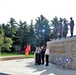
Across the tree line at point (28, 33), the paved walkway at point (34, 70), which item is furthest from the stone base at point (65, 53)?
the tree line at point (28, 33)

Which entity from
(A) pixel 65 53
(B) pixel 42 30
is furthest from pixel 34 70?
(B) pixel 42 30

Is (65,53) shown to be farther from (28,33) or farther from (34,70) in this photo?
(28,33)

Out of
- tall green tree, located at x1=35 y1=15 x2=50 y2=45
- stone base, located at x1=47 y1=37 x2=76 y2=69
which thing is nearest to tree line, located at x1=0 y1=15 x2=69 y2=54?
tall green tree, located at x1=35 y1=15 x2=50 y2=45

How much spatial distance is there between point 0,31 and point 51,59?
49622mm

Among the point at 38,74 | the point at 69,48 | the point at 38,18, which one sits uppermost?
the point at 38,18

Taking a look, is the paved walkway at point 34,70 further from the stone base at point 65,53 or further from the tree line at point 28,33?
the tree line at point 28,33

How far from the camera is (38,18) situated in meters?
80.6

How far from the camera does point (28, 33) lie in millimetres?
76438

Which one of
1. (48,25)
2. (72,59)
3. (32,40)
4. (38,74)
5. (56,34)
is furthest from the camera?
(48,25)

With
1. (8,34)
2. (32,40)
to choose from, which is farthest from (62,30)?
(8,34)

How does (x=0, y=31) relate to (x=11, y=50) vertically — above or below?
above

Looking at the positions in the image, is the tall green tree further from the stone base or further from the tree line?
the stone base

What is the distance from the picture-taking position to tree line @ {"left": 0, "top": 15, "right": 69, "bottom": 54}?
73062 millimetres

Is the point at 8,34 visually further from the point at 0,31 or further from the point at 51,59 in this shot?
the point at 51,59
